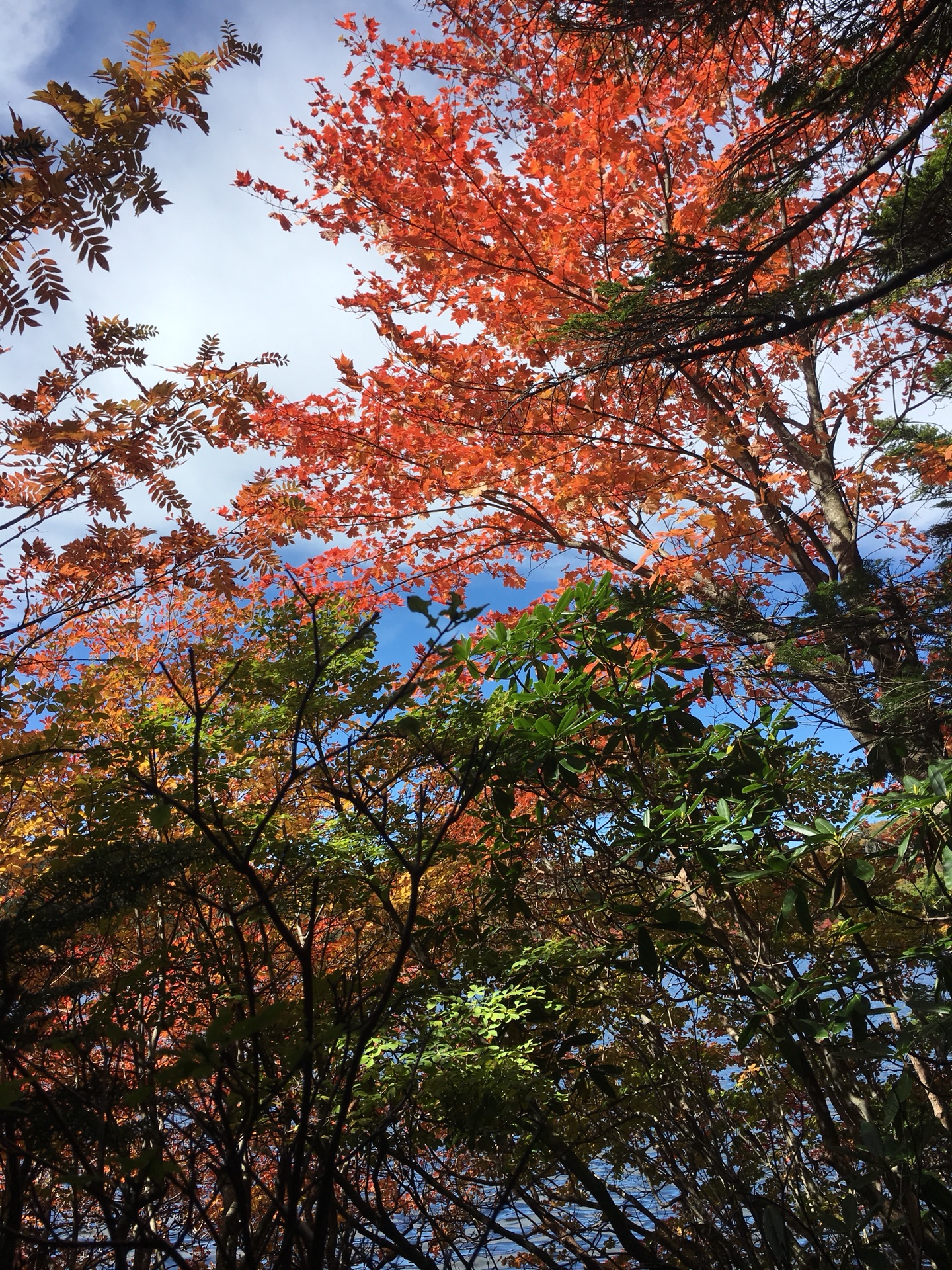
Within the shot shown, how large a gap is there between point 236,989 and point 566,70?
7.25 metres

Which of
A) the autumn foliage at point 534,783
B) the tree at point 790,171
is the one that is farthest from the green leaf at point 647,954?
the tree at point 790,171

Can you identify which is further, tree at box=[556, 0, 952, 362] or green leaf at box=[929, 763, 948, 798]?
tree at box=[556, 0, 952, 362]

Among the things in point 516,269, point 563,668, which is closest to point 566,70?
point 516,269

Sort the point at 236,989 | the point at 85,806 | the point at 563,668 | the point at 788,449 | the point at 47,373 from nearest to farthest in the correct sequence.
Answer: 1. the point at 236,989
2. the point at 85,806
3. the point at 563,668
4. the point at 47,373
5. the point at 788,449

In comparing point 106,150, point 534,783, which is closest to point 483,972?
point 534,783

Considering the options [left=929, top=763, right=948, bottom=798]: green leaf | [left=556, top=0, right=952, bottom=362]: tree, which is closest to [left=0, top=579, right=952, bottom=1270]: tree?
[left=929, top=763, right=948, bottom=798]: green leaf

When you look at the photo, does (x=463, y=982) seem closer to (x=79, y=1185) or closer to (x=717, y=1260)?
(x=717, y=1260)

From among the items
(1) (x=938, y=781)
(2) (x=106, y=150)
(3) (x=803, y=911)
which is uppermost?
(2) (x=106, y=150)

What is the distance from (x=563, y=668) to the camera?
359 cm

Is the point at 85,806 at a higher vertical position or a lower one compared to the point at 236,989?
higher

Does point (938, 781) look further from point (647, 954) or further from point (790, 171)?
point (790, 171)

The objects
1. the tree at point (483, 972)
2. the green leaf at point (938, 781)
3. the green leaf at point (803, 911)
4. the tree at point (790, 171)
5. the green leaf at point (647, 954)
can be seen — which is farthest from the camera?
the tree at point (790, 171)

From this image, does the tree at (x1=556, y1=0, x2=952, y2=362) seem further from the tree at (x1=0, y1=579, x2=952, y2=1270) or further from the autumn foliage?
the tree at (x1=0, y1=579, x2=952, y2=1270)

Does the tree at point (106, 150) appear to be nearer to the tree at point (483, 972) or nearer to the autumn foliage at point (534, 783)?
the autumn foliage at point (534, 783)
